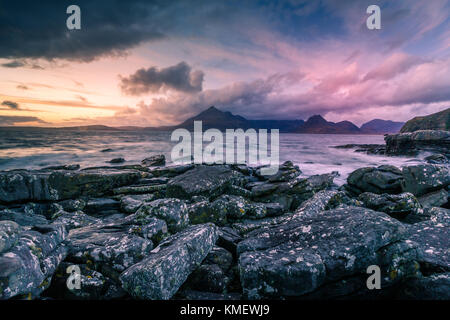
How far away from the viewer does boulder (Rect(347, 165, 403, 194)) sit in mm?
11914

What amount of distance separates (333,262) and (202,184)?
727cm

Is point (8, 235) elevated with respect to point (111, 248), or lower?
elevated

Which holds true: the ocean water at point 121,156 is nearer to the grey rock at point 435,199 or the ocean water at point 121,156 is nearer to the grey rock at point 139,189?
the grey rock at point 435,199

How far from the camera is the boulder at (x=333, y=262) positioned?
140 inches

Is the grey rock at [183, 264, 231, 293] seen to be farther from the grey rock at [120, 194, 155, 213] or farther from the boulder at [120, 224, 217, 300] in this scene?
the grey rock at [120, 194, 155, 213]

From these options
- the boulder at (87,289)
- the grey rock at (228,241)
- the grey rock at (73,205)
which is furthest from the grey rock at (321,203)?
the grey rock at (73,205)

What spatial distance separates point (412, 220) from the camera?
282 inches

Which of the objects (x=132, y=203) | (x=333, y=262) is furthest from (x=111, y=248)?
(x=132, y=203)

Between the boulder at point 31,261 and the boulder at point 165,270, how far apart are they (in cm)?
132

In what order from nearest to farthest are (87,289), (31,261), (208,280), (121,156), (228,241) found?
(31,261) → (87,289) → (208,280) → (228,241) → (121,156)

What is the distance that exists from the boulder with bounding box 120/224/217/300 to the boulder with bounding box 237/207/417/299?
1009mm

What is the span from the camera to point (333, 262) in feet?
12.0

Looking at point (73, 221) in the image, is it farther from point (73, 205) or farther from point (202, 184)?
point (202, 184)
